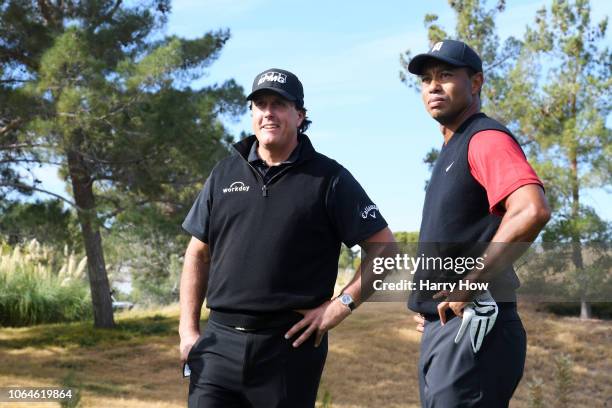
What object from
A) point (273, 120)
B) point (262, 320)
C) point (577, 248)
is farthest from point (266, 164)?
point (577, 248)

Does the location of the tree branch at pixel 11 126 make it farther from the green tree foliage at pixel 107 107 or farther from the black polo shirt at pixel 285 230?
the black polo shirt at pixel 285 230

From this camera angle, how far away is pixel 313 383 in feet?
12.4

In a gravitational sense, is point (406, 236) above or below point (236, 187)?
above

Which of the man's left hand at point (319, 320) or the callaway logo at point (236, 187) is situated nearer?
the man's left hand at point (319, 320)

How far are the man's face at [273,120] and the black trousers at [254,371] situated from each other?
2.94 ft

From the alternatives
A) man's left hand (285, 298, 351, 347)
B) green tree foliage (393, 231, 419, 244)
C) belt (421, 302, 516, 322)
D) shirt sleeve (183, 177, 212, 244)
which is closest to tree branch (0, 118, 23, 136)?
green tree foliage (393, 231, 419, 244)

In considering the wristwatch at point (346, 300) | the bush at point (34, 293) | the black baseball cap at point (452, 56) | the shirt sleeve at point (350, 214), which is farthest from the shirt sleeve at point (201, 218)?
the bush at point (34, 293)

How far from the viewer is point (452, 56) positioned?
11.7 feet

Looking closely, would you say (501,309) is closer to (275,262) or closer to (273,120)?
(275,262)

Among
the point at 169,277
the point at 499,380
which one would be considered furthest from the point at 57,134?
the point at 169,277

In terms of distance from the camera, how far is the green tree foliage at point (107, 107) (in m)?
14.3

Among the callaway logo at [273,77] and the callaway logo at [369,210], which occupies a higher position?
the callaway logo at [273,77]

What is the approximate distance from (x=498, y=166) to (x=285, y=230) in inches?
41.8

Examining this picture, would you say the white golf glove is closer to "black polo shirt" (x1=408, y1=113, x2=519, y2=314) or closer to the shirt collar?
"black polo shirt" (x1=408, y1=113, x2=519, y2=314)
